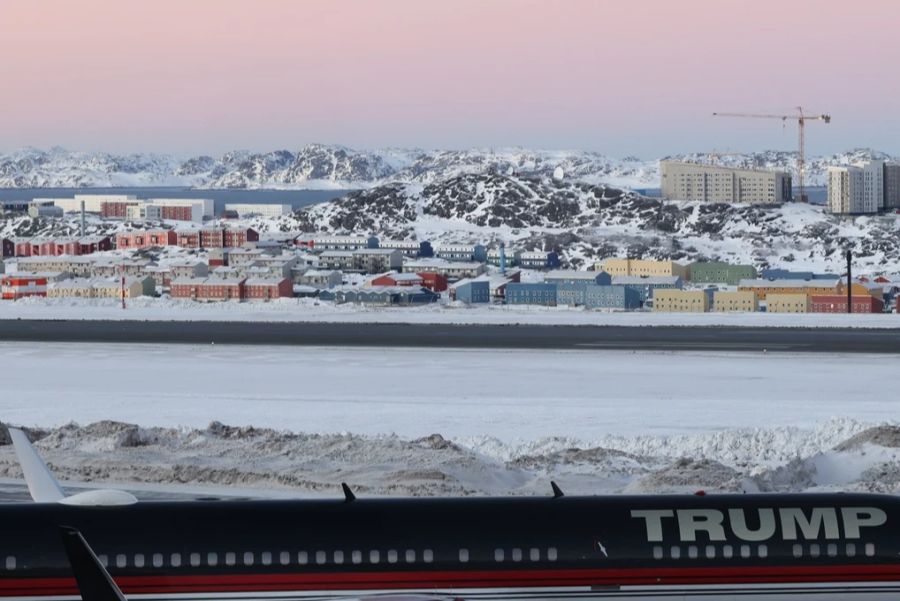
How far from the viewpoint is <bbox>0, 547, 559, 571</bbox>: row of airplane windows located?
19500mm

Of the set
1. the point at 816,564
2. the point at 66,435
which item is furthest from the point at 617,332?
the point at 816,564

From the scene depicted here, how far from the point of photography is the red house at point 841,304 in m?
128

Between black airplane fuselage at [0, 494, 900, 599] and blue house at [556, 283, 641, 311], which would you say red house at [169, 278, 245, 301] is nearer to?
blue house at [556, 283, 641, 311]

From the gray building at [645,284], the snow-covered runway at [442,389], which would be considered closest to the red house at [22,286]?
the gray building at [645,284]

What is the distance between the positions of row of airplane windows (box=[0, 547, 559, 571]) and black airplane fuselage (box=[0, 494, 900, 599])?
20mm

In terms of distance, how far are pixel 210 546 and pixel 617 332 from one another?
74.8 metres

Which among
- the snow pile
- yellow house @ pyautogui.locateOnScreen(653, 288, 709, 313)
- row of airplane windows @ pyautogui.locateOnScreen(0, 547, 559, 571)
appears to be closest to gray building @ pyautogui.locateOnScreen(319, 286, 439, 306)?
yellow house @ pyautogui.locateOnScreen(653, 288, 709, 313)

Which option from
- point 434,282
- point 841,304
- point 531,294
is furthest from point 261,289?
point 841,304

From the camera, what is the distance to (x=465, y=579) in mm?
19594

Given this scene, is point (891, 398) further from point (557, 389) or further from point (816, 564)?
point (816, 564)

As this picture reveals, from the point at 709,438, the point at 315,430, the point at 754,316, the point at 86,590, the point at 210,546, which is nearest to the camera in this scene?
the point at 86,590

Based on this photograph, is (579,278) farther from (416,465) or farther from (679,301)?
(416,465)

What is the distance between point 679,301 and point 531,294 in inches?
791

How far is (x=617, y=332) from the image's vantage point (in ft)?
305
